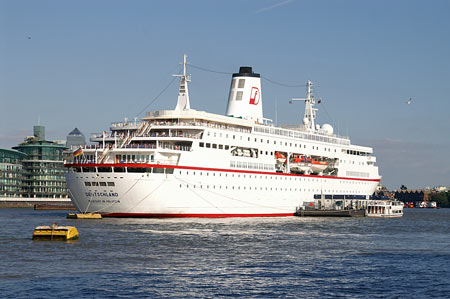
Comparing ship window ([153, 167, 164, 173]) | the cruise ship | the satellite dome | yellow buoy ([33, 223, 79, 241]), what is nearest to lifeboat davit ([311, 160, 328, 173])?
the cruise ship

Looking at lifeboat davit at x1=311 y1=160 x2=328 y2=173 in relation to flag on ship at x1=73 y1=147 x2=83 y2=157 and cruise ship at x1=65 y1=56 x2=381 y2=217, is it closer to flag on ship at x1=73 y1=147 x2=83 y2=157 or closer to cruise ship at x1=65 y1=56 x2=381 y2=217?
cruise ship at x1=65 y1=56 x2=381 y2=217

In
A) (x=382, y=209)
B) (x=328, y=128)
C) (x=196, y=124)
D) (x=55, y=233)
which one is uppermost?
(x=328, y=128)

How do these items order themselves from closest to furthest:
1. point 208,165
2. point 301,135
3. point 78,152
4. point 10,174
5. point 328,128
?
point 78,152 < point 208,165 < point 301,135 < point 328,128 < point 10,174

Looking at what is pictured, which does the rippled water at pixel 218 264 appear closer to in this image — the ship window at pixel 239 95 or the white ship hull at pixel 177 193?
the white ship hull at pixel 177 193

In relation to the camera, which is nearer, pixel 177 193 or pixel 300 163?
pixel 177 193

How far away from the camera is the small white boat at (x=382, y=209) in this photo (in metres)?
91.1

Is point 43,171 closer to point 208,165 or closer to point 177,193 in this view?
point 208,165

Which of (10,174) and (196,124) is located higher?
(196,124)

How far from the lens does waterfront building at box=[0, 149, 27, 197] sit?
152 metres

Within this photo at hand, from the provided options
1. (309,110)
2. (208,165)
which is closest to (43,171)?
(309,110)

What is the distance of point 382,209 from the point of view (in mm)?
92500

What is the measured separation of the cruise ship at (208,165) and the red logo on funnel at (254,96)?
13cm

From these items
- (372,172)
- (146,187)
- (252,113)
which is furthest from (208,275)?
(372,172)

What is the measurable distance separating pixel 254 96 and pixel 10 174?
3489 inches
